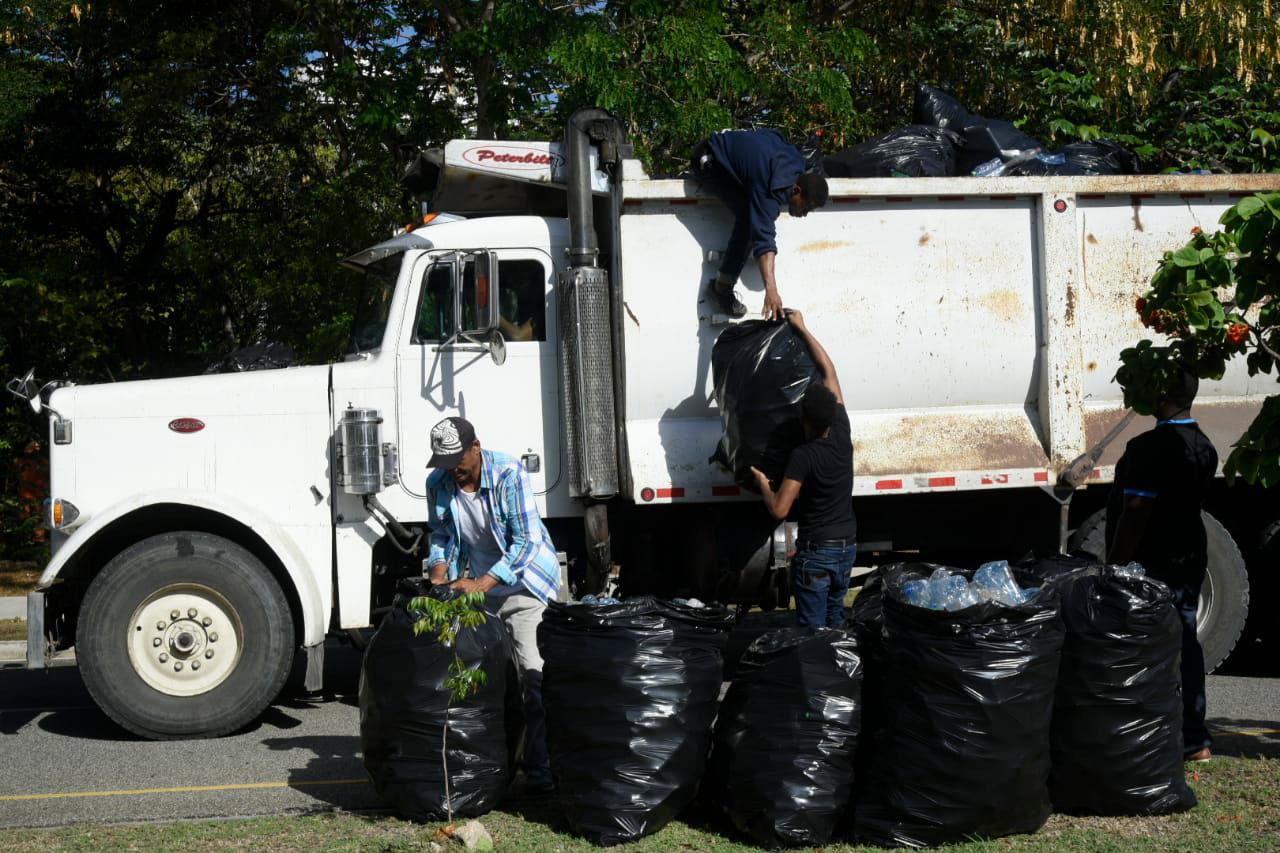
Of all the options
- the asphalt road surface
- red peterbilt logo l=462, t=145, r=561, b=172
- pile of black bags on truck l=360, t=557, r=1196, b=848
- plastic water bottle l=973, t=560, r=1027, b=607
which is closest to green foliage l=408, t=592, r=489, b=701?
pile of black bags on truck l=360, t=557, r=1196, b=848

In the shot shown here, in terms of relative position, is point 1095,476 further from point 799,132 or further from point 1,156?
point 1,156

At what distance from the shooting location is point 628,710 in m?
4.83

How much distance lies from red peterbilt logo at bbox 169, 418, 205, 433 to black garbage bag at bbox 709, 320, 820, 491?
105 inches

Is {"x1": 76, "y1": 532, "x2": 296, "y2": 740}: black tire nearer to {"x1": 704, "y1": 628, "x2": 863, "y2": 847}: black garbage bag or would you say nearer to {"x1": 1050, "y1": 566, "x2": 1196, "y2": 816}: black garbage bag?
{"x1": 704, "y1": 628, "x2": 863, "y2": 847}: black garbage bag

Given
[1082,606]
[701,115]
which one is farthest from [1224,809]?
[701,115]

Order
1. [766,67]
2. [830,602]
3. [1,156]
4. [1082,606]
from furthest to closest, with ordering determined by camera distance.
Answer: [1,156] → [766,67] → [830,602] → [1082,606]

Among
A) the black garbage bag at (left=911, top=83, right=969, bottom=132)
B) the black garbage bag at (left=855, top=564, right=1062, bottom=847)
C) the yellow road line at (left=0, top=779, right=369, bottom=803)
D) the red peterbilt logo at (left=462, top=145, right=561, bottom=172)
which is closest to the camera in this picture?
the black garbage bag at (left=855, top=564, right=1062, bottom=847)

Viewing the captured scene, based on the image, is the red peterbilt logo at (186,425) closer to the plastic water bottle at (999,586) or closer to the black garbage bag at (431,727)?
the black garbage bag at (431,727)

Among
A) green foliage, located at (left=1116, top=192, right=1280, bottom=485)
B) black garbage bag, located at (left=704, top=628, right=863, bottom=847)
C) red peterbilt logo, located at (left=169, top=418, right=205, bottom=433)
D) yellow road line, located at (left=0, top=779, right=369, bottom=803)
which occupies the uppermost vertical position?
green foliage, located at (left=1116, top=192, right=1280, bottom=485)

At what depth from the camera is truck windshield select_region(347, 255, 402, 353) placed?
734 cm

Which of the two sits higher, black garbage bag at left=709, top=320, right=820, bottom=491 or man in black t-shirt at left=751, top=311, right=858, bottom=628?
black garbage bag at left=709, top=320, right=820, bottom=491

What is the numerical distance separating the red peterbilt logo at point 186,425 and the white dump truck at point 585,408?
0.03 metres

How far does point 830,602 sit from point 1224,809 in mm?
1864

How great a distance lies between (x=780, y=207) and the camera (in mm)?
7055
